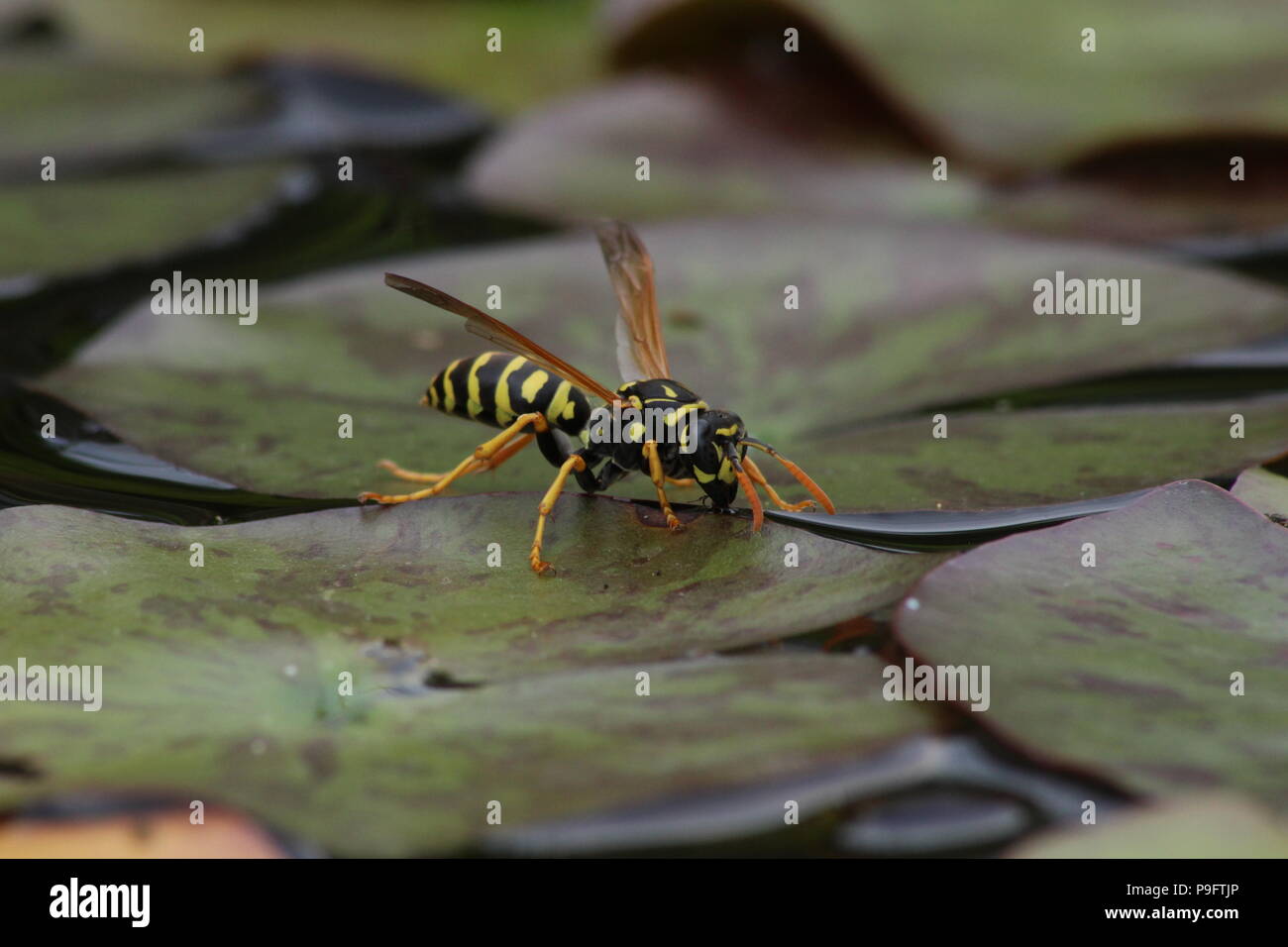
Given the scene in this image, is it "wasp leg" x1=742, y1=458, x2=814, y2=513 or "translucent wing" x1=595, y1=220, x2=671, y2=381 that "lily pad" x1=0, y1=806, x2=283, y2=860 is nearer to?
"wasp leg" x1=742, y1=458, x2=814, y2=513

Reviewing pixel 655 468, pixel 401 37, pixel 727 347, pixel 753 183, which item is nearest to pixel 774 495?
pixel 655 468

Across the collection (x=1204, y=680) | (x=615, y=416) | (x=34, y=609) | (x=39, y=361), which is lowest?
(x=1204, y=680)

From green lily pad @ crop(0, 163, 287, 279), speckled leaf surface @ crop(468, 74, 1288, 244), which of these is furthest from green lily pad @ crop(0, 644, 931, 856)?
speckled leaf surface @ crop(468, 74, 1288, 244)

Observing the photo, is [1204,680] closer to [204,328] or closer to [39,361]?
[204,328]

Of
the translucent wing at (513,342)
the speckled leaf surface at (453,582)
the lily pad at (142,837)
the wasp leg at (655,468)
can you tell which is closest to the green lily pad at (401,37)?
the translucent wing at (513,342)
